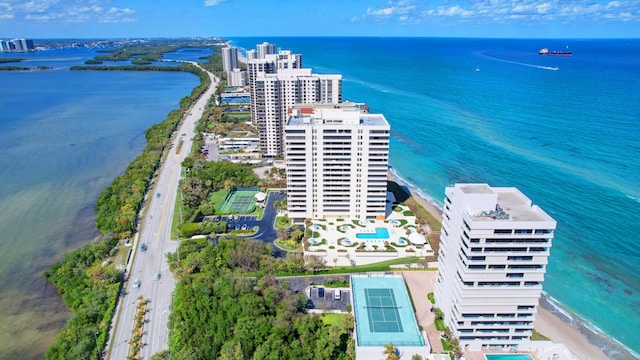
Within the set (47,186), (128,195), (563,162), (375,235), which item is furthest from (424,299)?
(47,186)

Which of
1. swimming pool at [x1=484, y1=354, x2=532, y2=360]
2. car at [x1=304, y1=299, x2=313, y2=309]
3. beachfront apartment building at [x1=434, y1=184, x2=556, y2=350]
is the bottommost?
swimming pool at [x1=484, y1=354, x2=532, y2=360]

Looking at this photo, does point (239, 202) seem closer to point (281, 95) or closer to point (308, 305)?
point (281, 95)

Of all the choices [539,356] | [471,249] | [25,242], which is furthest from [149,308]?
[539,356]

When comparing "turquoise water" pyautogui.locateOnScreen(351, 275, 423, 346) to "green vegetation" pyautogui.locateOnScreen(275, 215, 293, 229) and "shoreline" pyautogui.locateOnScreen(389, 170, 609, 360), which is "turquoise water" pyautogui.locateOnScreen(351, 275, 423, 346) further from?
"green vegetation" pyautogui.locateOnScreen(275, 215, 293, 229)

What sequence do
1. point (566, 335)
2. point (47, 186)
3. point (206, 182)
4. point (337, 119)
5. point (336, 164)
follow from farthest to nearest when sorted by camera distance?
point (47, 186), point (206, 182), point (336, 164), point (337, 119), point (566, 335)

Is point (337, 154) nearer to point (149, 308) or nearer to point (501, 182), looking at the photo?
point (149, 308)

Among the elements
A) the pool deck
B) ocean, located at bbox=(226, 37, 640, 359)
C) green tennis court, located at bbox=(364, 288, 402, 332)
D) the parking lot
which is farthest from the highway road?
ocean, located at bbox=(226, 37, 640, 359)
